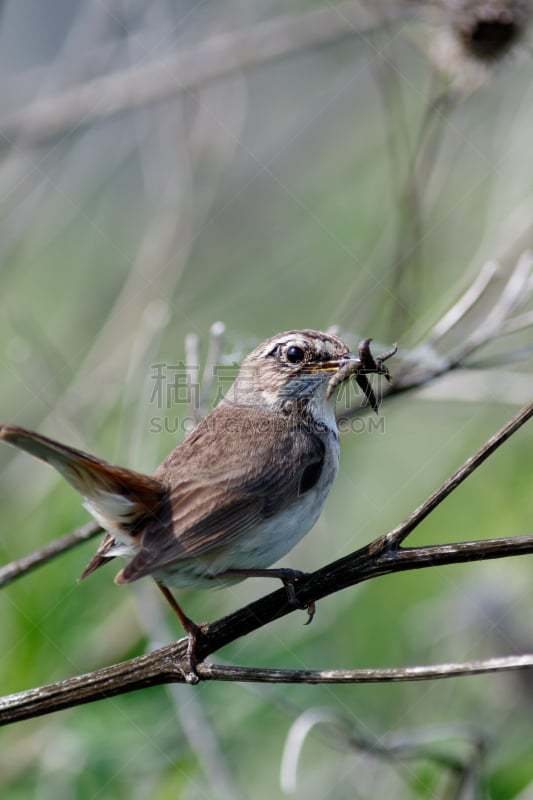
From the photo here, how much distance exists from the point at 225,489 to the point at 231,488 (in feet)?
0.06

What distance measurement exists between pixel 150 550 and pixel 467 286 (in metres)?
1.91

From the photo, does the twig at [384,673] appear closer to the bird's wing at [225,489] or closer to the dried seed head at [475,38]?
the bird's wing at [225,489]

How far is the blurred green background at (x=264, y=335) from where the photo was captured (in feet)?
12.2

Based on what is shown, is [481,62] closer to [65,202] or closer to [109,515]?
[65,202]

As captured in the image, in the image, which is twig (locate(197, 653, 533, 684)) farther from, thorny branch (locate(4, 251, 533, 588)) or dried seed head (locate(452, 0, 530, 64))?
dried seed head (locate(452, 0, 530, 64))

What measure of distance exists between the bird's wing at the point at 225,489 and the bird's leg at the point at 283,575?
9cm

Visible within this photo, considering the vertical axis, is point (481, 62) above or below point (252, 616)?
above

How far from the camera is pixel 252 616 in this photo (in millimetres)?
2469

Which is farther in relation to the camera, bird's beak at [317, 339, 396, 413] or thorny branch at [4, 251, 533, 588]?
thorny branch at [4, 251, 533, 588]

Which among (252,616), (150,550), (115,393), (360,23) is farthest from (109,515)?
(360,23)

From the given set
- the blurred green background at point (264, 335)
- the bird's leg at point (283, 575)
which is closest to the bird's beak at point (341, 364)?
the blurred green background at point (264, 335)

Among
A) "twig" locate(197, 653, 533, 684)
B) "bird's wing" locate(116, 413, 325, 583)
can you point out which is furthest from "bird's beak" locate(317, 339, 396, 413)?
"twig" locate(197, 653, 533, 684)

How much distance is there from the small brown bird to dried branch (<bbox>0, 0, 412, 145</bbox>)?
1833mm

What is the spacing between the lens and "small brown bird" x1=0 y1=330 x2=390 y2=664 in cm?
275
